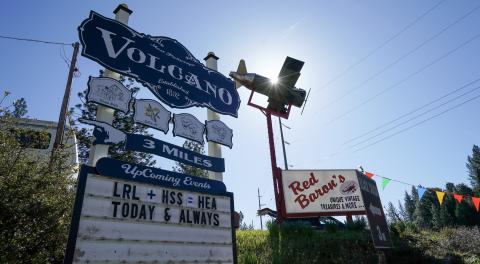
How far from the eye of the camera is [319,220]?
57.4ft

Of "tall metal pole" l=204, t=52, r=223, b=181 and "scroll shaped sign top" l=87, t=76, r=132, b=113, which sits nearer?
"scroll shaped sign top" l=87, t=76, r=132, b=113

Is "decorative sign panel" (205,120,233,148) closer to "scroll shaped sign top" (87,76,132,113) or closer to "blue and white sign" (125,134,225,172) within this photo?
"blue and white sign" (125,134,225,172)

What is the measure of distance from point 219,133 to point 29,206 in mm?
4804

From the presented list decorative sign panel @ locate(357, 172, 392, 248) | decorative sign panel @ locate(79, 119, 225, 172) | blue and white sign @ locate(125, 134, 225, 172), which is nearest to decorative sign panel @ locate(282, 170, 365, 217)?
decorative sign panel @ locate(357, 172, 392, 248)

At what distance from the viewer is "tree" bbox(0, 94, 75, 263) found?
760cm

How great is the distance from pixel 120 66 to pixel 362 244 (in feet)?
31.7

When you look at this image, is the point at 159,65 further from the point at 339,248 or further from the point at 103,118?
the point at 339,248

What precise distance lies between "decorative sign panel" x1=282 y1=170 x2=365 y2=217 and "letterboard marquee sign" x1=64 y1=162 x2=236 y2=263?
8354 mm

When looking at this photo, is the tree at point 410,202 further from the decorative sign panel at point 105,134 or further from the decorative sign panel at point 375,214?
the decorative sign panel at point 105,134

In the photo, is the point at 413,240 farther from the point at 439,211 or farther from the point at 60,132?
the point at 439,211

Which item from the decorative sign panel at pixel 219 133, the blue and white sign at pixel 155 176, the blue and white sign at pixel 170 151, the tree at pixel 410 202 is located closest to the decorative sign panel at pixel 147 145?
the blue and white sign at pixel 170 151

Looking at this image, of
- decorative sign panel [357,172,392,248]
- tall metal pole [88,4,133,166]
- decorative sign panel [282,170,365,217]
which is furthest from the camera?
decorative sign panel [282,170,365,217]

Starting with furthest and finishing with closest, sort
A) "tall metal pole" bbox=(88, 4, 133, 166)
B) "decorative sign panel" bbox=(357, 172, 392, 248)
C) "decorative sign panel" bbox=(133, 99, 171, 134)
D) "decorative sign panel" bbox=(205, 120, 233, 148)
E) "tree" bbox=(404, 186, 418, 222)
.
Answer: "tree" bbox=(404, 186, 418, 222) → "decorative sign panel" bbox=(357, 172, 392, 248) → "decorative sign panel" bbox=(205, 120, 233, 148) → "decorative sign panel" bbox=(133, 99, 171, 134) → "tall metal pole" bbox=(88, 4, 133, 166)

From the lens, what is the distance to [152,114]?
648cm
